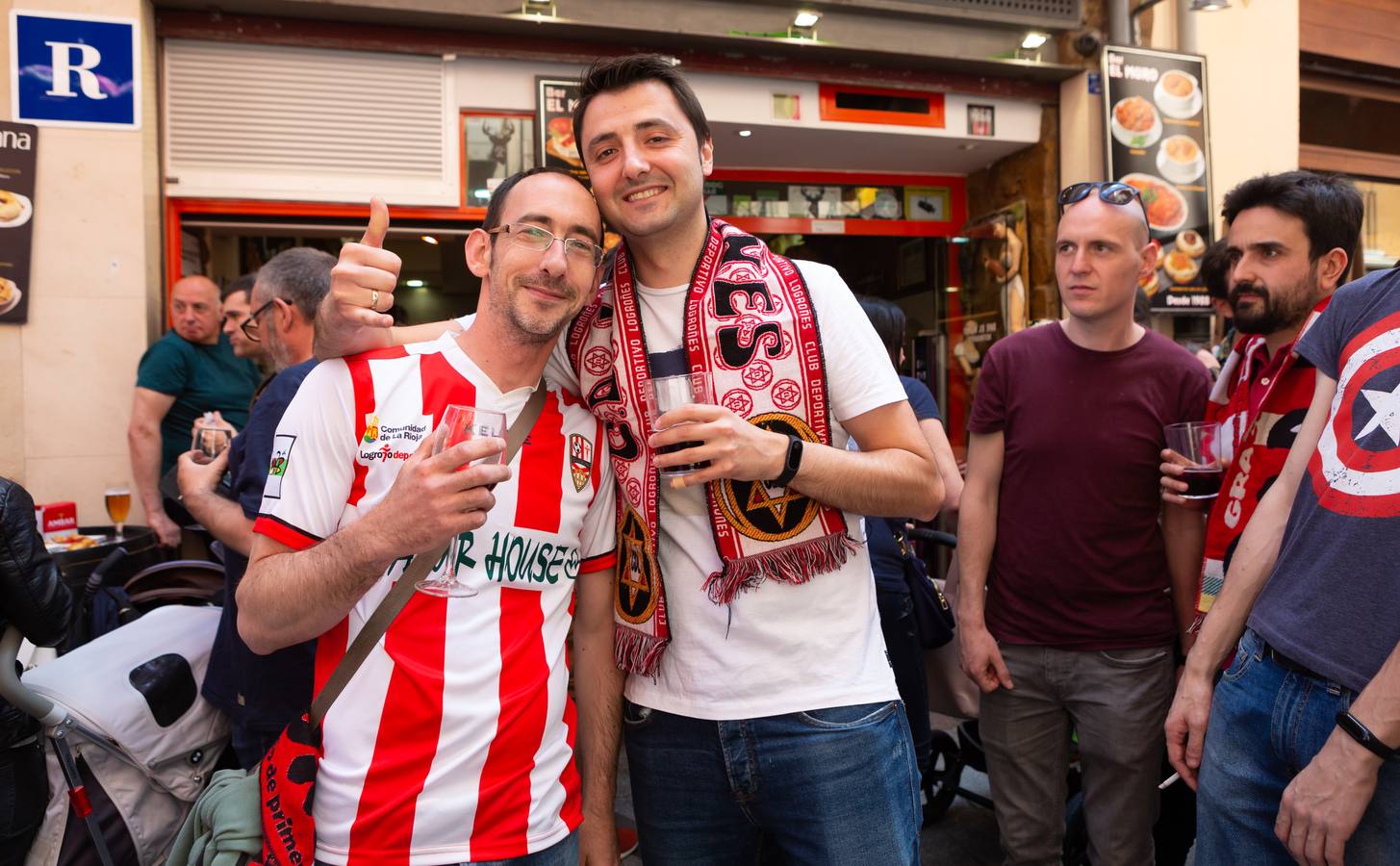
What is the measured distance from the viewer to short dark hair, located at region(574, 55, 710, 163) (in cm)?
172

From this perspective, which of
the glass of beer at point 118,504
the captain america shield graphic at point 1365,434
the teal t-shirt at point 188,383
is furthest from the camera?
the teal t-shirt at point 188,383

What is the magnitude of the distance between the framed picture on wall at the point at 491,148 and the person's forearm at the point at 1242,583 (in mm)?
4344

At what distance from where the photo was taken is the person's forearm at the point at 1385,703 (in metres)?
1.39

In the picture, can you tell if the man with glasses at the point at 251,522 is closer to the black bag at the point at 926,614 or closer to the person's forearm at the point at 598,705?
the person's forearm at the point at 598,705

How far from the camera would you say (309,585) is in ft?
4.47

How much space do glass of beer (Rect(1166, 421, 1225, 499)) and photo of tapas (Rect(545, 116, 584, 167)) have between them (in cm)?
381

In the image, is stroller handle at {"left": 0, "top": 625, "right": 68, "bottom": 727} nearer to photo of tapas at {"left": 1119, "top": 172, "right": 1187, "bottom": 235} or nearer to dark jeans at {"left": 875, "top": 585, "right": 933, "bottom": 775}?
dark jeans at {"left": 875, "top": 585, "right": 933, "bottom": 775}

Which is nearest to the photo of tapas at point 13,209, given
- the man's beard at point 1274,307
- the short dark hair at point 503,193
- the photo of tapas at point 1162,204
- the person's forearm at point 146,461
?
the person's forearm at point 146,461

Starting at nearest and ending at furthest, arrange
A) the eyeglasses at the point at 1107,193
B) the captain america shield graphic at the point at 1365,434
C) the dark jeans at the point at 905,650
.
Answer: the captain america shield graphic at the point at 1365,434 → the eyeglasses at the point at 1107,193 → the dark jeans at the point at 905,650

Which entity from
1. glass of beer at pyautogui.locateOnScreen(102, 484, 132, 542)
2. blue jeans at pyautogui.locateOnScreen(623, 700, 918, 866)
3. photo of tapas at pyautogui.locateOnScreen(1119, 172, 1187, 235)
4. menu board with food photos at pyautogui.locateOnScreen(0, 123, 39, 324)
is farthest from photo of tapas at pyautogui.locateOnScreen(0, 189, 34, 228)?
photo of tapas at pyautogui.locateOnScreen(1119, 172, 1187, 235)

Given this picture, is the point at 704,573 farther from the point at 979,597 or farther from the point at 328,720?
the point at 979,597

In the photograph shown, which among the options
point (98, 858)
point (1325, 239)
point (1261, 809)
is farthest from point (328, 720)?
point (1325, 239)

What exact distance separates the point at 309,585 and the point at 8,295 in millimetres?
4228

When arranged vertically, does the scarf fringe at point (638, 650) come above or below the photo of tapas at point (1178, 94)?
below
